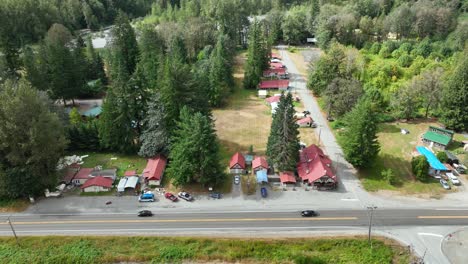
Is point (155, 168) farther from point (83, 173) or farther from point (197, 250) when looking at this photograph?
point (197, 250)

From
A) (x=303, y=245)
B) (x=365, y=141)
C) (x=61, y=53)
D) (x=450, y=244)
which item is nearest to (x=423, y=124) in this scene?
(x=365, y=141)

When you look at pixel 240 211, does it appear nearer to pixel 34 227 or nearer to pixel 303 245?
pixel 303 245

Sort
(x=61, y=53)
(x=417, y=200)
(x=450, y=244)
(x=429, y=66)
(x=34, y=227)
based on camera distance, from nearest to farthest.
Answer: (x=450, y=244) < (x=34, y=227) < (x=417, y=200) < (x=61, y=53) < (x=429, y=66)

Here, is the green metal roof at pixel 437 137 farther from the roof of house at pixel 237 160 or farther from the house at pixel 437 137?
the roof of house at pixel 237 160

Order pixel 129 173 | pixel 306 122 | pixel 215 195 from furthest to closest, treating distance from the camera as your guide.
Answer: pixel 306 122 → pixel 129 173 → pixel 215 195

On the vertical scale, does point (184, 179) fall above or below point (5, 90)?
below

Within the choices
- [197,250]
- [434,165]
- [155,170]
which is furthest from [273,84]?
[197,250]

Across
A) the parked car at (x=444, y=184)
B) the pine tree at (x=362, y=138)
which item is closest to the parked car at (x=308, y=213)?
the pine tree at (x=362, y=138)
